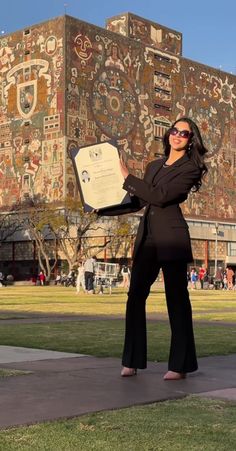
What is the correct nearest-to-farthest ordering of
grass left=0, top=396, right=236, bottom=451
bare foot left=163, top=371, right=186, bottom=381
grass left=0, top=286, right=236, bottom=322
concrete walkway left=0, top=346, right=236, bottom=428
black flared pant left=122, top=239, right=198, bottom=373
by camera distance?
grass left=0, top=396, right=236, bottom=451
concrete walkway left=0, top=346, right=236, bottom=428
bare foot left=163, top=371, right=186, bottom=381
black flared pant left=122, top=239, right=198, bottom=373
grass left=0, top=286, right=236, bottom=322

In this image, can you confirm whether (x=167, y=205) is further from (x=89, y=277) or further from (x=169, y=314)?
(x=89, y=277)

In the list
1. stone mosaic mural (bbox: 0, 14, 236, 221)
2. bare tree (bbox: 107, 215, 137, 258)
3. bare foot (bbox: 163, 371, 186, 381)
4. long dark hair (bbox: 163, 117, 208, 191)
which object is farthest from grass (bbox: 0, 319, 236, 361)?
stone mosaic mural (bbox: 0, 14, 236, 221)

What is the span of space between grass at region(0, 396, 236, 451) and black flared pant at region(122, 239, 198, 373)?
1462 mm

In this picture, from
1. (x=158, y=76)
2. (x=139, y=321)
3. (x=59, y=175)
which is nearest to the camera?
(x=139, y=321)

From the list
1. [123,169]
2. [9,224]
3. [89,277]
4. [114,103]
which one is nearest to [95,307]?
[89,277]

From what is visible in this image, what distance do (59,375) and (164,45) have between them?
8589 centimetres

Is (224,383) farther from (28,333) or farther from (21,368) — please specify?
(28,333)

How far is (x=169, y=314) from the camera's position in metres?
6.18

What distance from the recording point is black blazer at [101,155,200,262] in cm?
600

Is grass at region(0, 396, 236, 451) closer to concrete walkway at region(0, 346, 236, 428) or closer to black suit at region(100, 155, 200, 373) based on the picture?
concrete walkway at region(0, 346, 236, 428)

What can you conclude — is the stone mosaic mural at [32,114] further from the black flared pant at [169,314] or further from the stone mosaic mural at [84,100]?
the black flared pant at [169,314]

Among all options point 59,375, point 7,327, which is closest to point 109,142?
point 59,375

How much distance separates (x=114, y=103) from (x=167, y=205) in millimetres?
69563

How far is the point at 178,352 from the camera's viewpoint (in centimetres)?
611
